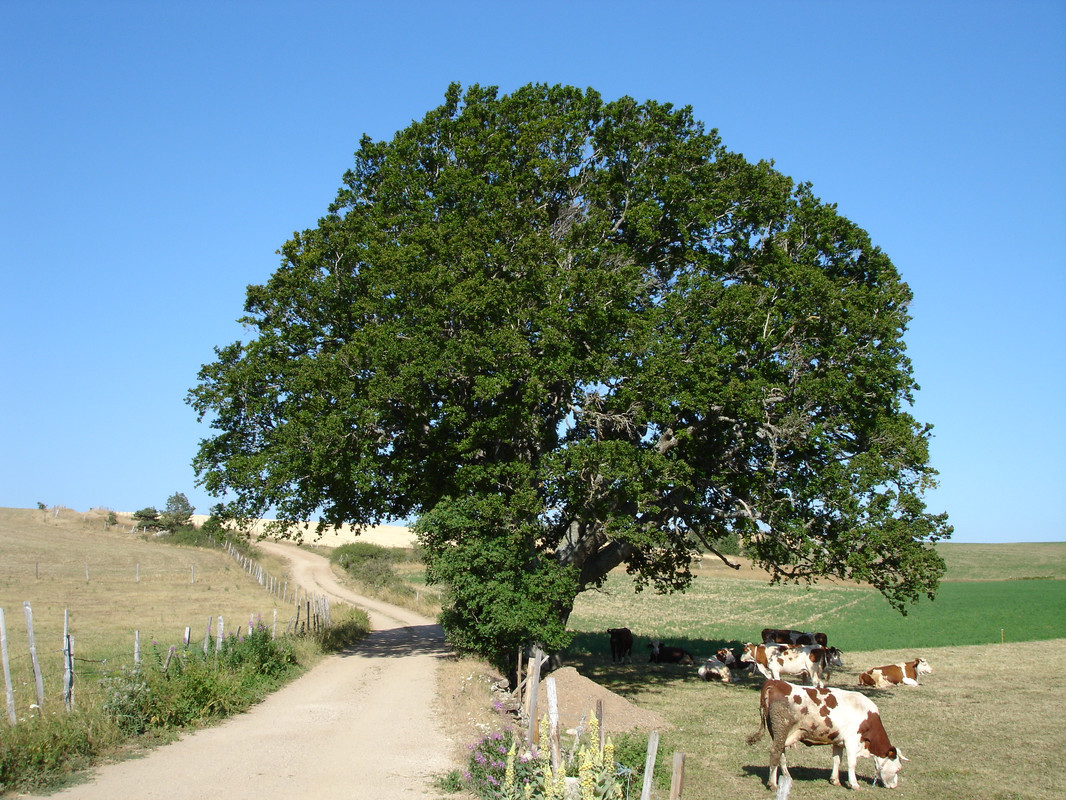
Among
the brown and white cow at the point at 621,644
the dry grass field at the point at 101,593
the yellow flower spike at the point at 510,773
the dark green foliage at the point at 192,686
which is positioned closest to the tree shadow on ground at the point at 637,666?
the brown and white cow at the point at 621,644

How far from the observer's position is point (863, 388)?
22.3 meters

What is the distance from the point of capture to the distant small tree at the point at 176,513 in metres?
91.3

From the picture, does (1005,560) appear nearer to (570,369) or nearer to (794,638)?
(794,638)

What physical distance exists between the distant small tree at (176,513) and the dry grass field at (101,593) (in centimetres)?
631

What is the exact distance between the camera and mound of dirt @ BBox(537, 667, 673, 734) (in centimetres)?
1742

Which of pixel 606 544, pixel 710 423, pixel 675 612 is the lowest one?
pixel 675 612

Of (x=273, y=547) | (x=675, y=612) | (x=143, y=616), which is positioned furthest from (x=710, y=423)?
(x=273, y=547)

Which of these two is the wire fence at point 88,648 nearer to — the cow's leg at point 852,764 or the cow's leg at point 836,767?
the cow's leg at point 836,767

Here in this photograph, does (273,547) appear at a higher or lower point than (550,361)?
lower

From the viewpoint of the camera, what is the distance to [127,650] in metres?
24.4

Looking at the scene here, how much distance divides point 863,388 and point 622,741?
13159mm

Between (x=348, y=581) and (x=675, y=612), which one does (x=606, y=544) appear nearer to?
(x=675, y=612)

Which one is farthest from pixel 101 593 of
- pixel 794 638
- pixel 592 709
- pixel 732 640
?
pixel 592 709

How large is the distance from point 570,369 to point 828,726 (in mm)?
10887
